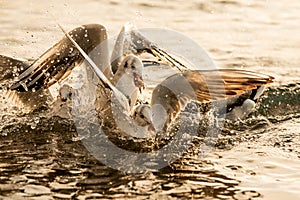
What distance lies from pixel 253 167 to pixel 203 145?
0.69m

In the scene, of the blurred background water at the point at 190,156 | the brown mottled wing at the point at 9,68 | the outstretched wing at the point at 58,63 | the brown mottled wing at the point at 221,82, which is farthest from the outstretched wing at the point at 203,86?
the brown mottled wing at the point at 9,68

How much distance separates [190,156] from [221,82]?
749 mm

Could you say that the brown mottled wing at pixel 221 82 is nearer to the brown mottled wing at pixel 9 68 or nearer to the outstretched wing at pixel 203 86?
the outstretched wing at pixel 203 86

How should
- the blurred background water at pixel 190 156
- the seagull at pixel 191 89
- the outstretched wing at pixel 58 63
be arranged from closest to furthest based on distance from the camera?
the blurred background water at pixel 190 156 → the seagull at pixel 191 89 → the outstretched wing at pixel 58 63

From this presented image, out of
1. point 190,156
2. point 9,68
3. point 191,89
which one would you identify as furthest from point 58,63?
point 190,156

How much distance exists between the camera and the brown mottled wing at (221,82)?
6969 mm

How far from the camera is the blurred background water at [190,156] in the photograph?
636 cm

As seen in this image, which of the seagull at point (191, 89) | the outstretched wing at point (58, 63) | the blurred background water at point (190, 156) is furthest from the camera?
the outstretched wing at point (58, 63)

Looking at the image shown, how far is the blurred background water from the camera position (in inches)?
250

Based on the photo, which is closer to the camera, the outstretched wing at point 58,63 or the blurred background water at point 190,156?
the blurred background water at point 190,156

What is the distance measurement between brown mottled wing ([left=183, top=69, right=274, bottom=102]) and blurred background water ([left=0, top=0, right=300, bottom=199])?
0.58 meters

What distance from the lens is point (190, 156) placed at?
716 cm

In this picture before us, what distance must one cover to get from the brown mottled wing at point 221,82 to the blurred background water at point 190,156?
0.58 meters

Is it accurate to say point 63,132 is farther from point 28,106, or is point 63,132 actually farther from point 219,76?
point 219,76
